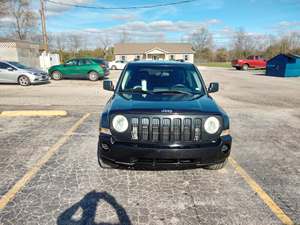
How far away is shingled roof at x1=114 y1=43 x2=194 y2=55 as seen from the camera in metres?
63.0

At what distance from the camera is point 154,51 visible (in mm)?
61438

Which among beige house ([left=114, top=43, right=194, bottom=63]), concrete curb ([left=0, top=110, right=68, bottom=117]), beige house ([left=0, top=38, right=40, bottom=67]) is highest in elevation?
beige house ([left=114, top=43, right=194, bottom=63])

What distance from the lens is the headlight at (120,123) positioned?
9.96 ft

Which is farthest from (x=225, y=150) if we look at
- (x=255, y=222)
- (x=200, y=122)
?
(x=255, y=222)

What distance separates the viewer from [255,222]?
259 cm

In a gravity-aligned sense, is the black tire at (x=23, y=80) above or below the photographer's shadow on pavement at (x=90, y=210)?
above

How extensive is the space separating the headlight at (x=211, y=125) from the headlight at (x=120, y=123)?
103 centimetres

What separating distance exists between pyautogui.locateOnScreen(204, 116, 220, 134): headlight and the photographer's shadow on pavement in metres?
1.44

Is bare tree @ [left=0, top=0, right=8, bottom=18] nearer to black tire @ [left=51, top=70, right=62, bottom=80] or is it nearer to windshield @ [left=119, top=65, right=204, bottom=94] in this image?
black tire @ [left=51, top=70, right=62, bottom=80]

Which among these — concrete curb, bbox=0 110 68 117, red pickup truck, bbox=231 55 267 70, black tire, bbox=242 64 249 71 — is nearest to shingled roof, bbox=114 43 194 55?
red pickup truck, bbox=231 55 267 70

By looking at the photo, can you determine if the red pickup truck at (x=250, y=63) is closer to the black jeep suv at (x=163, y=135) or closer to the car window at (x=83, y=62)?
the car window at (x=83, y=62)

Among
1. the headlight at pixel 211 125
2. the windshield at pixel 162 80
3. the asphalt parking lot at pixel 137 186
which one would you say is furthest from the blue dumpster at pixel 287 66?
the headlight at pixel 211 125

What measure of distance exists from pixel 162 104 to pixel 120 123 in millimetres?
644

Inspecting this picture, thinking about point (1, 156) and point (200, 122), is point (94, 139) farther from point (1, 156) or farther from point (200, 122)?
point (200, 122)
